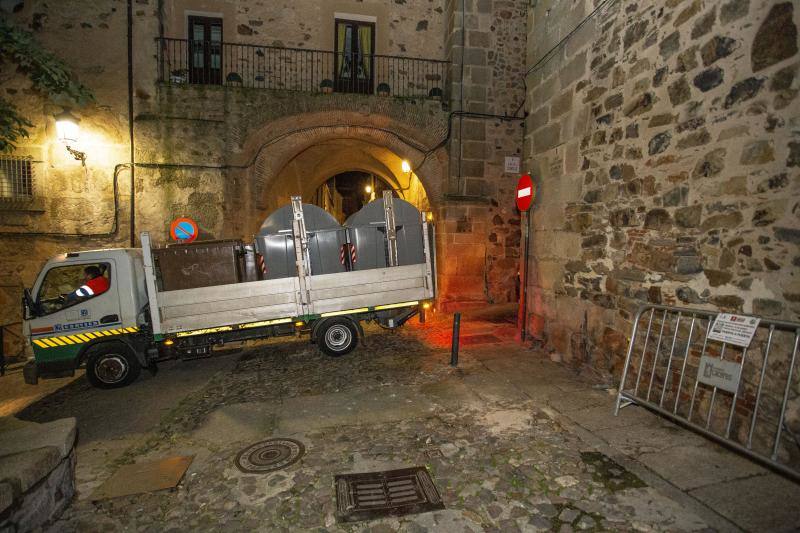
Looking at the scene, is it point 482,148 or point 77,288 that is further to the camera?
point 482,148

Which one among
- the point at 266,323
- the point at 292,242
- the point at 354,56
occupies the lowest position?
the point at 266,323

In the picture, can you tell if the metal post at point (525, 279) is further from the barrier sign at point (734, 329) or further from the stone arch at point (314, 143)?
the stone arch at point (314, 143)

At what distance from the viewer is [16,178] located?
27.5 ft

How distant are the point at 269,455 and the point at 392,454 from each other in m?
1.15

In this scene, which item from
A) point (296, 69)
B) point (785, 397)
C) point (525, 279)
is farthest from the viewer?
point (296, 69)

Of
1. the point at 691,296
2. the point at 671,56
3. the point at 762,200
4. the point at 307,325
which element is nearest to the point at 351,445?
the point at 307,325

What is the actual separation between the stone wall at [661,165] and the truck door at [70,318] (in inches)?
276

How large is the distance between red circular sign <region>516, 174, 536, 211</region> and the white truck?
7.09 feet

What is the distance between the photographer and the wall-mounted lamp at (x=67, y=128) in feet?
26.1

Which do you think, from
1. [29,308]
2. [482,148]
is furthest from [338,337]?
[482,148]

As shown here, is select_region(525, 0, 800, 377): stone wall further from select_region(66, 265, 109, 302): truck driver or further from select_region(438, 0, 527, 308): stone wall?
select_region(66, 265, 109, 302): truck driver

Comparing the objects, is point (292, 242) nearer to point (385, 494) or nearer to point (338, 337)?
point (338, 337)

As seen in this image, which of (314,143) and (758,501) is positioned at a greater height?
(314,143)

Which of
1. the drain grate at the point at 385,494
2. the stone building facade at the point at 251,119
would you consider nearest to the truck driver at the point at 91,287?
the stone building facade at the point at 251,119
